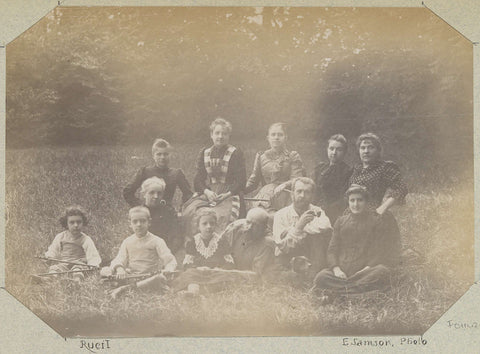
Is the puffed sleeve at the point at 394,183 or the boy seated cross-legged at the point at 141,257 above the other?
the puffed sleeve at the point at 394,183

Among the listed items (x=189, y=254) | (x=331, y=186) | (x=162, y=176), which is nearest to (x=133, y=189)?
(x=162, y=176)

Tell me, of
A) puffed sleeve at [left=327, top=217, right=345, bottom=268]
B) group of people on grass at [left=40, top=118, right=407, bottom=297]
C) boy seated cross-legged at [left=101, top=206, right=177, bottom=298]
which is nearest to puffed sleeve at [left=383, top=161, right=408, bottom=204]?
group of people on grass at [left=40, top=118, right=407, bottom=297]

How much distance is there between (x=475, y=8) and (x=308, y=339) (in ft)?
10.0

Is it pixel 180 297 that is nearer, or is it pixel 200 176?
pixel 180 297

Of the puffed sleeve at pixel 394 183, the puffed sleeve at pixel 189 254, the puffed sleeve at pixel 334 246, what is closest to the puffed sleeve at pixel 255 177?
the puffed sleeve at pixel 189 254

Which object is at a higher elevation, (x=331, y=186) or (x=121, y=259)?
(x=331, y=186)

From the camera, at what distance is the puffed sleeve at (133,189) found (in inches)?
198

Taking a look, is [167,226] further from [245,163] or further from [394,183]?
[394,183]

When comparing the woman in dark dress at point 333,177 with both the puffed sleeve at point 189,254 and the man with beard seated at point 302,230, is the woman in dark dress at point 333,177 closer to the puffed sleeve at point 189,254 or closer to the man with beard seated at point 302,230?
the man with beard seated at point 302,230

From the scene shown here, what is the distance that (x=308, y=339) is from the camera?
494cm

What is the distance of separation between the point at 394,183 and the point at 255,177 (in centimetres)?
115

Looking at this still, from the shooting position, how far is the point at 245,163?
199 inches

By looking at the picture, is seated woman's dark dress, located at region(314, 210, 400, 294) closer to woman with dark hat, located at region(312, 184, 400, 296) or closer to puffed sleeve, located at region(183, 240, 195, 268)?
woman with dark hat, located at region(312, 184, 400, 296)

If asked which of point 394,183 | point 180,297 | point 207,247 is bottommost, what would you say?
point 180,297
